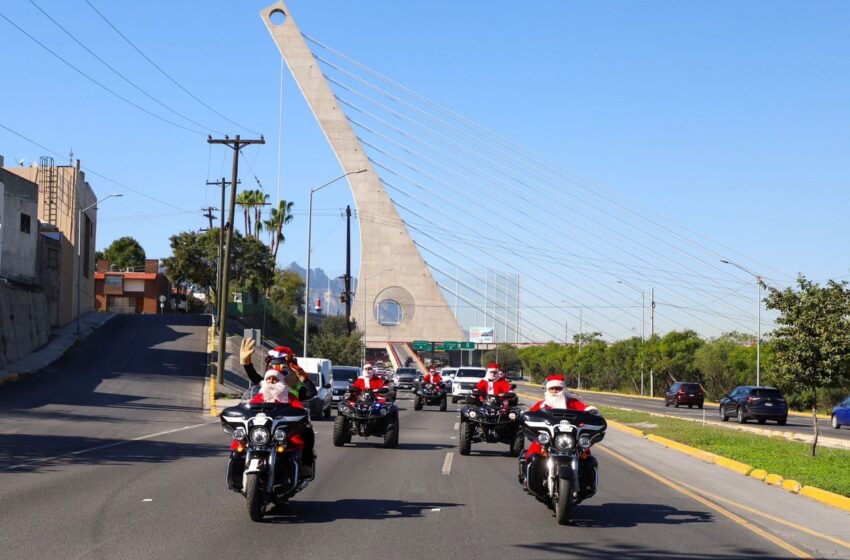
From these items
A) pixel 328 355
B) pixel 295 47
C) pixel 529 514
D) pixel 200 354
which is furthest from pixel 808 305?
pixel 295 47

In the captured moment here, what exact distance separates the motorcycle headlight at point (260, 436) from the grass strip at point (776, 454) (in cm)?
856

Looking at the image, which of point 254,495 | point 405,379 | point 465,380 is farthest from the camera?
point 405,379

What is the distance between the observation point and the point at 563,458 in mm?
11328

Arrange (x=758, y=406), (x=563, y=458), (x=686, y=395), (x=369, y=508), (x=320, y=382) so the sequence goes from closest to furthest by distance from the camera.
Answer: (x=563, y=458) → (x=369, y=508) → (x=320, y=382) → (x=758, y=406) → (x=686, y=395)

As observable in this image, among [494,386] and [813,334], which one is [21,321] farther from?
[813,334]

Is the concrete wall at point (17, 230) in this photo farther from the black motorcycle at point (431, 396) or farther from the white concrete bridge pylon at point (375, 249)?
the white concrete bridge pylon at point (375, 249)

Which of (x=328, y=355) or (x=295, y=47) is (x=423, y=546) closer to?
(x=328, y=355)

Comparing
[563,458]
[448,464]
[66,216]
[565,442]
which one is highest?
[66,216]

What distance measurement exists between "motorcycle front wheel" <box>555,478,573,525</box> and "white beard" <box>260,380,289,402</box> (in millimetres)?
3408

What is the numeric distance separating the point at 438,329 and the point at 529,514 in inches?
4347

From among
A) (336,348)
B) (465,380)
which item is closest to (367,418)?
(465,380)

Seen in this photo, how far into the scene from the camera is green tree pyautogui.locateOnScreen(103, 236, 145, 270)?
419 feet

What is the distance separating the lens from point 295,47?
4513 inches

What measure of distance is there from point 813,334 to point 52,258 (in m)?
47.8
